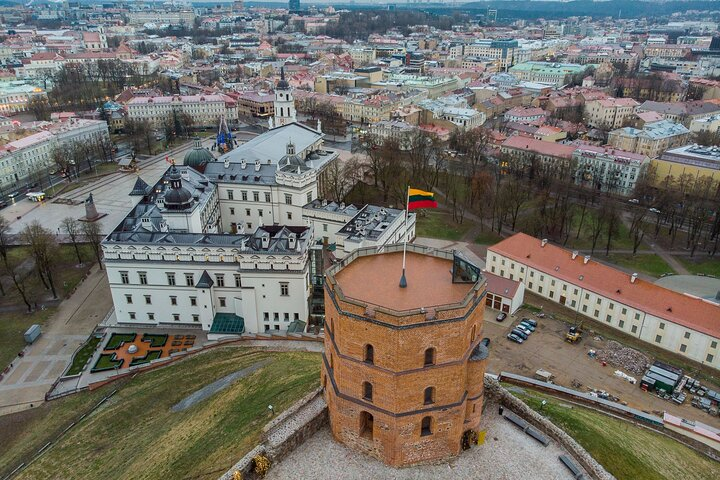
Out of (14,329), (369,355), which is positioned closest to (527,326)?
(369,355)

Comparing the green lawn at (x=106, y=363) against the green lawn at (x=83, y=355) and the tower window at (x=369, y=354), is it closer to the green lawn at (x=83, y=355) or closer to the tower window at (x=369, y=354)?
the green lawn at (x=83, y=355)

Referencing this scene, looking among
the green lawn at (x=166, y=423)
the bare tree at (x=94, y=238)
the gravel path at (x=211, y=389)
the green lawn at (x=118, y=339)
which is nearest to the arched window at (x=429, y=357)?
the green lawn at (x=166, y=423)

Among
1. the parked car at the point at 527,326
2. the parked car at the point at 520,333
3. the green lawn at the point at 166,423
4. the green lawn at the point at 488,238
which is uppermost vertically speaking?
the green lawn at the point at 166,423

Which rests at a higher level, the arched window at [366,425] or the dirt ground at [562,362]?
the arched window at [366,425]

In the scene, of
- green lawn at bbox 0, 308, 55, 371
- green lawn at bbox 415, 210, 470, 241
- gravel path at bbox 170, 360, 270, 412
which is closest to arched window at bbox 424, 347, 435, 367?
gravel path at bbox 170, 360, 270, 412

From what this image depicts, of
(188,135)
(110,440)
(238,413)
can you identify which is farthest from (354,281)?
(188,135)

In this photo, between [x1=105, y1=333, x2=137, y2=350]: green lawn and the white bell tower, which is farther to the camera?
the white bell tower

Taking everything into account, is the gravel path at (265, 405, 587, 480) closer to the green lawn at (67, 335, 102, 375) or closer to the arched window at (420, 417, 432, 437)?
the arched window at (420, 417, 432, 437)
